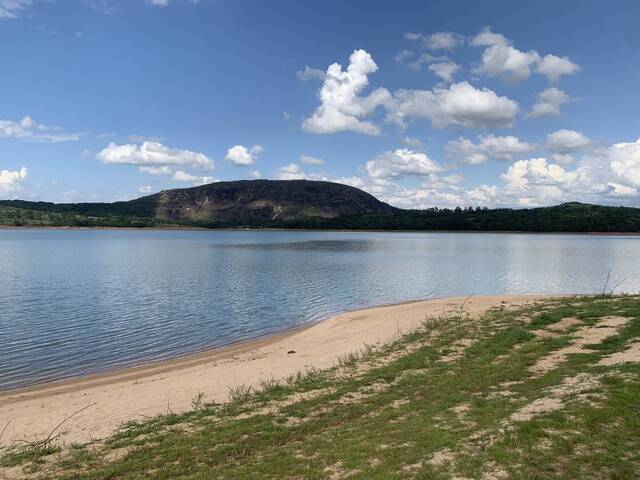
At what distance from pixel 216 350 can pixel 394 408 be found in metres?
12.8

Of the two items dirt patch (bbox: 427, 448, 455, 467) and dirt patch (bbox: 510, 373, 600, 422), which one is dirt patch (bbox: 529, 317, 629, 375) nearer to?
dirt patch (bbox: 510, 373, 600, 422)

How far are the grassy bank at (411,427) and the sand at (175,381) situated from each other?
1.13 metres

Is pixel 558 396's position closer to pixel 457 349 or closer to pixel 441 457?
pixel 441 457

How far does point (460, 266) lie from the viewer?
57438 millimetres

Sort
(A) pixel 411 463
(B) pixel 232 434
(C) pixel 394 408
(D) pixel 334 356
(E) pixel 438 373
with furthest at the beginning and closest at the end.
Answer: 1. (D) pixel 334 356
2. (E) pixel 438 373
3. (C) pixel 394 408
4. (B) pixel 232 434
5. (A) pixel 411 463

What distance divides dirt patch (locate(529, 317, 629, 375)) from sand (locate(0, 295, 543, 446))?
572cm

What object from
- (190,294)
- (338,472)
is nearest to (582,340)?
(338,472)

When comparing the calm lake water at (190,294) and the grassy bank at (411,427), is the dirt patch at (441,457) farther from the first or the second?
the calm lake water at (190,294)

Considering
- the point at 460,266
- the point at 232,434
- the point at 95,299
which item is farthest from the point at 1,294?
the point at 460,266

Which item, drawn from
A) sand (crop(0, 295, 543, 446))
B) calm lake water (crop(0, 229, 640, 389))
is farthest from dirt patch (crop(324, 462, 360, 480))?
calm lake water (crop(0, 229, 640, 389))

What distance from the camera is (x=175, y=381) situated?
1513 centimetres

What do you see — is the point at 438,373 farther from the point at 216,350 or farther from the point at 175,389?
the point at 216,350

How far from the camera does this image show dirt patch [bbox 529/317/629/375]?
1218cm

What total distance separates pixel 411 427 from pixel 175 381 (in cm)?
930
